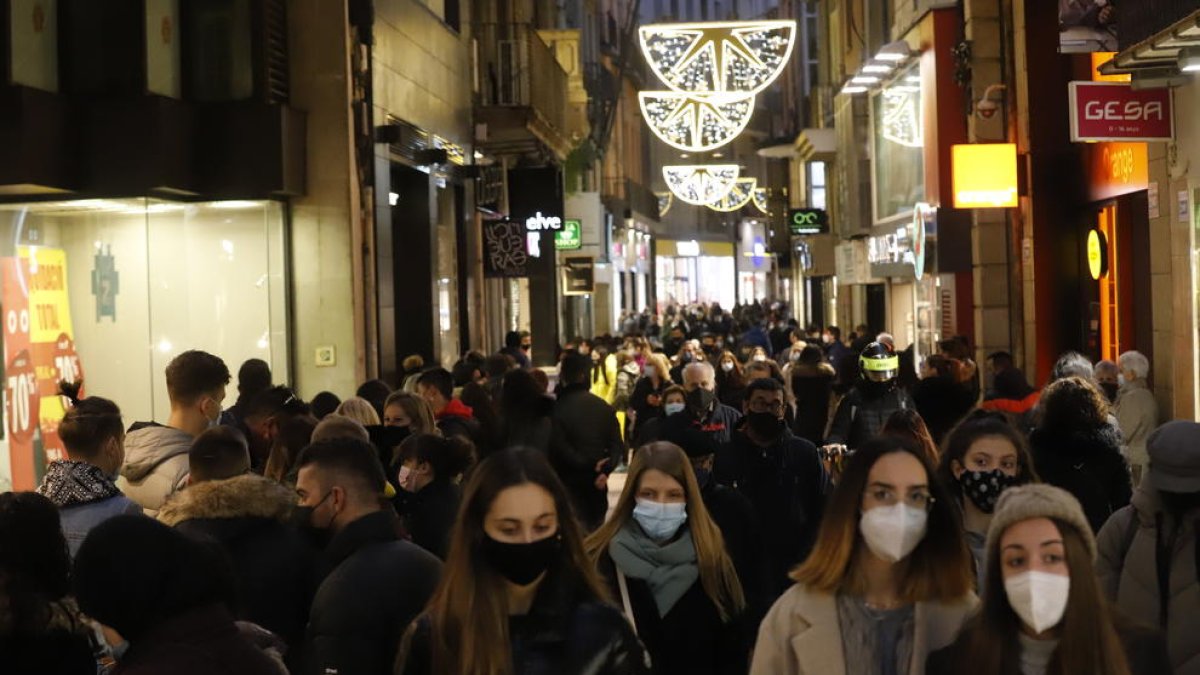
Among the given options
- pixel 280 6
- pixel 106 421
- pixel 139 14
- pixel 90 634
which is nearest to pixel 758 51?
pixel 280 6

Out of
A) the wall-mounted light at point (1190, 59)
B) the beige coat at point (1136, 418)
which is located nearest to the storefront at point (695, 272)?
the wall-mounted light at point (1190, 59)

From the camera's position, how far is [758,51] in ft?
68.3

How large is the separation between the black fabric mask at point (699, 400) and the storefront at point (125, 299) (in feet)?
17.3

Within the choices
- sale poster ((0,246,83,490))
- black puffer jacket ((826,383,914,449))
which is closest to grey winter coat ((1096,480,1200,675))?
black puffer jacket ((826,383,914,449))

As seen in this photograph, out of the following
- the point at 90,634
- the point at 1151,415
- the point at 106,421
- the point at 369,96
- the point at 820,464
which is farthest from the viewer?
the point at 369,96

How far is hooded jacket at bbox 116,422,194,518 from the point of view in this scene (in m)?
7.48

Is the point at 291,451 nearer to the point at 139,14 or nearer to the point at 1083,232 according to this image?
the point at 139,14

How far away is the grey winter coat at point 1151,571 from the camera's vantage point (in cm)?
521

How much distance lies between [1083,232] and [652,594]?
15654mm

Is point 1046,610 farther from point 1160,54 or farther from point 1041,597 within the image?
point 1160,54

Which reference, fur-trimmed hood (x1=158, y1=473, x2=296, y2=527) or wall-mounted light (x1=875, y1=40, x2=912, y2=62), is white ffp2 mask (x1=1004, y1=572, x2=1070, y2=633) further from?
wall-mounted light (x1=875, y1=40, x2=912, y2=62)

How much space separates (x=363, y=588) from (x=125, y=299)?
416 inches

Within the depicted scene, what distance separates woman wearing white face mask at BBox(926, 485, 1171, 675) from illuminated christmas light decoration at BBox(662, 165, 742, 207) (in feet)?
125

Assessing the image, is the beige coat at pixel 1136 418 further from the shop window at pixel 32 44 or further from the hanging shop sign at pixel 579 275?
the hanging shop sign at pixel 579 275
